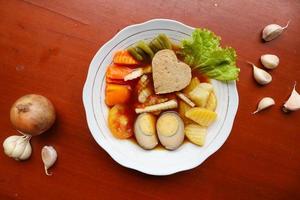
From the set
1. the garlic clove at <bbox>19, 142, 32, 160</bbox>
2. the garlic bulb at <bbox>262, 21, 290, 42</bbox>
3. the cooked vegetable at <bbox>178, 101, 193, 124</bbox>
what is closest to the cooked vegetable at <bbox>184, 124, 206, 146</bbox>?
the cooked vegetable at <bbox>178, 101, 193, 124</bbox>

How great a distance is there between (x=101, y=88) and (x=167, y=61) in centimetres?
24

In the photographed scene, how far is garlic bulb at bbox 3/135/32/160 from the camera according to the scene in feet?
4.62

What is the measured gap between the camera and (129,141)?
4.67 ft

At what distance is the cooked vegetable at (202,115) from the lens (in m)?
1.38

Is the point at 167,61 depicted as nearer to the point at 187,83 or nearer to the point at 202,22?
the point at 187,83

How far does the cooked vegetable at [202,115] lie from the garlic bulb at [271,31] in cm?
34

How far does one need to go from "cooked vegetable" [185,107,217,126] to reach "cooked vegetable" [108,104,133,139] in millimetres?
Answer: 203

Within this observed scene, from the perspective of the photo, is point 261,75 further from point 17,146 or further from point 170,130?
point 17,146

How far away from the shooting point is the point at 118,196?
147 centimetres

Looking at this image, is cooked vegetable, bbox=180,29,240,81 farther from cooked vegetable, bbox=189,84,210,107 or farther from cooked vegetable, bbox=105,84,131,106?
cooked vegetable, bbox=105,84,131,106

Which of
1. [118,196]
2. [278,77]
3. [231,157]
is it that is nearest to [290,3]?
[278,77]

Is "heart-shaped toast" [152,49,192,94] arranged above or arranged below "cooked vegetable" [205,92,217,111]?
above

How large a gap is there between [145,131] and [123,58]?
0.26 meters

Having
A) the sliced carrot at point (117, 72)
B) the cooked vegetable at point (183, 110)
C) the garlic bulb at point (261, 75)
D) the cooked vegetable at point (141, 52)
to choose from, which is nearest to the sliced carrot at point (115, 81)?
the sliced carrot at point (117, 72)
